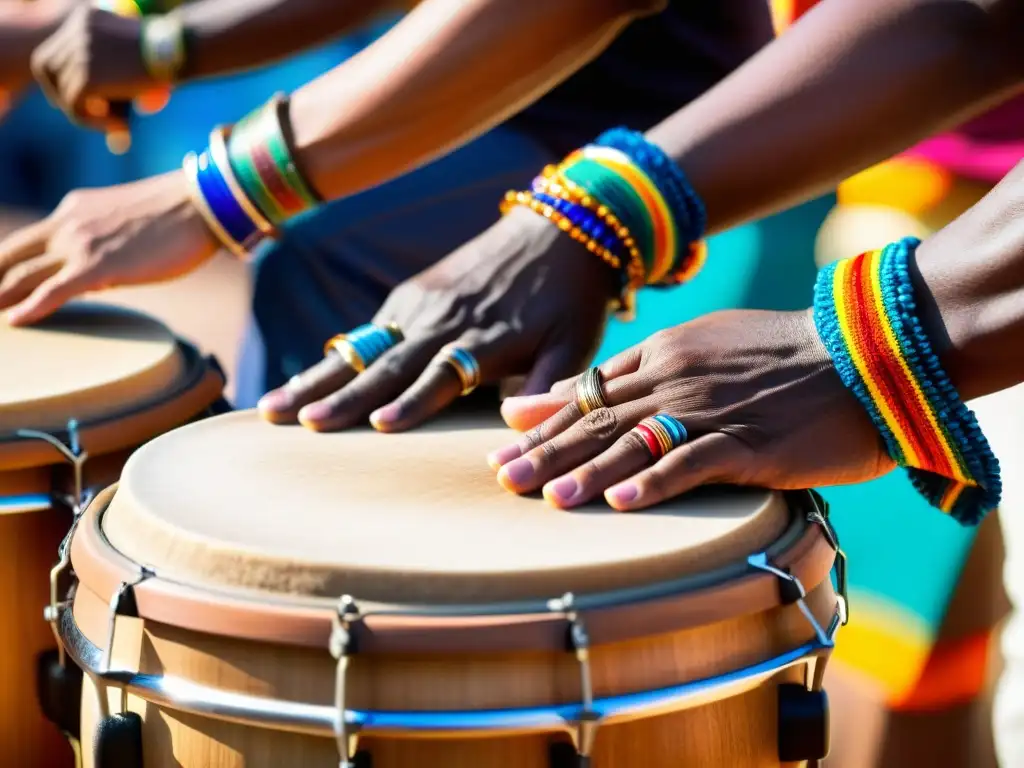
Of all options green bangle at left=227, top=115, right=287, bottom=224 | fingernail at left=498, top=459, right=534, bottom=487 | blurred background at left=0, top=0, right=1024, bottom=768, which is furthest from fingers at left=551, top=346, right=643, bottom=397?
blurred background at left=0, top=0, right=1024, bottom=768

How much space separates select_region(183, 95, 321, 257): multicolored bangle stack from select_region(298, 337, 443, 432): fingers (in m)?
0.31

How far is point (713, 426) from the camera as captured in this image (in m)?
1.00

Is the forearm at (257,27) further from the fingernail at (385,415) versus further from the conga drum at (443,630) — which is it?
the conga drum at (443,630)

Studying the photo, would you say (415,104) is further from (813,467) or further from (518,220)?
(813,467)

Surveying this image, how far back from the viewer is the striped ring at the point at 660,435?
98 cm

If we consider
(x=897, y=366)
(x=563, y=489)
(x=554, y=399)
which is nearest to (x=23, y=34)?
(x=554, y=399)

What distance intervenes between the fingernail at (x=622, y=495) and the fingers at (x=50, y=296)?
759 millimetres

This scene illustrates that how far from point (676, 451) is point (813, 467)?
0.11 m

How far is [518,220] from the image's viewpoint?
51.2 inches

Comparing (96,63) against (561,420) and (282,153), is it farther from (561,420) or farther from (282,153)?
(561,420)

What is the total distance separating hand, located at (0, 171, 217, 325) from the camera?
56.9 inches

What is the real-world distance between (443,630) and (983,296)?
0.49m

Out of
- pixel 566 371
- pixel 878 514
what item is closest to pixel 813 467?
pixel 566 371

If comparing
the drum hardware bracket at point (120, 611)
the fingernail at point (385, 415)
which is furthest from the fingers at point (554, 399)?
the drum hardware bracket at point (120, 611)
